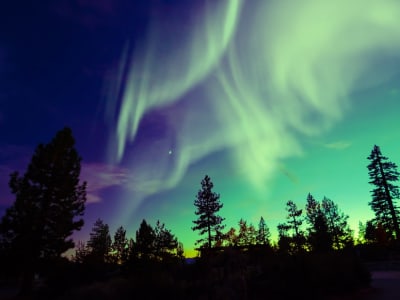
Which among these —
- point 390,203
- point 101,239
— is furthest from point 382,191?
point 101,239

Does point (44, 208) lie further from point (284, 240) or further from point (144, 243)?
point (284, 240)

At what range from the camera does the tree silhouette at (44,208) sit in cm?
2198

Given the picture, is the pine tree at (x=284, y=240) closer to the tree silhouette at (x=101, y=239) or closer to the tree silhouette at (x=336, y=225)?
the tree silhouette at (x=336, y=225)

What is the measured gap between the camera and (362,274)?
15555mm

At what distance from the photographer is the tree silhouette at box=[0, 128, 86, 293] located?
22.0 meters

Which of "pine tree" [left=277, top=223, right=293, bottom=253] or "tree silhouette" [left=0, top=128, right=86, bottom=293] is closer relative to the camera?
"tree silhouette" [left=0, top=128, right=86, bottom=293]

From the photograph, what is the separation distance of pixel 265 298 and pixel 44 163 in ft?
69.7

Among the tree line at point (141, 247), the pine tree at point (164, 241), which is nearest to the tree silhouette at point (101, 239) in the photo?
the tree line at point (141, 247)

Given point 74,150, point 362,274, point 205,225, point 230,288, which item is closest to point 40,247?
point 74,150

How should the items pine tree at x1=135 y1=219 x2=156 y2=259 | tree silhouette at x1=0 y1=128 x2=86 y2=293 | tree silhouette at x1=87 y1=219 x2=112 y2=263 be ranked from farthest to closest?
1. tree silhouette at x1=87 y1=219 x2=112 y2=263
2. pine tree at x1=135 y1=219 x2=156 y2=259
3. tree silhouette at x1=0 y1=128 x2=86 y2=293

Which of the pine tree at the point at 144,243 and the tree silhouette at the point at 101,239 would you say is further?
the tree silhouette at the point at 101,239

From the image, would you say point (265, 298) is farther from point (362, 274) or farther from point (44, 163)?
point (44, 163)

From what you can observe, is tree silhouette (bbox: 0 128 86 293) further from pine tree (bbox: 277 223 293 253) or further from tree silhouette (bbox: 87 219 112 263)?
→ tree silhouette (bbox: 87 219 112 263)

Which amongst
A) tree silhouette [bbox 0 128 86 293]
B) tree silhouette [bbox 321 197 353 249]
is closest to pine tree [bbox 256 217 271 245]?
tree silhouette [bbox 321 197 353 249]
